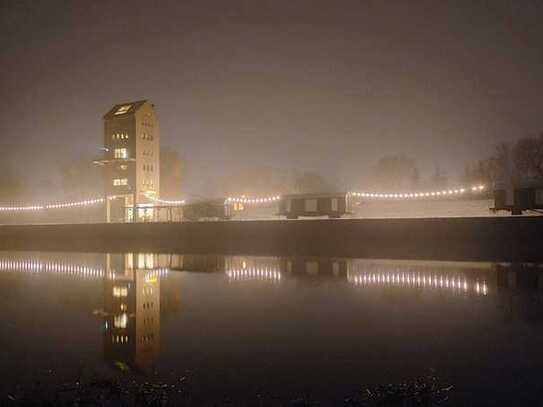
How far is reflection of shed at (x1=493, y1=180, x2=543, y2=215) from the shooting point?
15109 millimetres

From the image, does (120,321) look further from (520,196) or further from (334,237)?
(520,196)

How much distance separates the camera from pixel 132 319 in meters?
4.57

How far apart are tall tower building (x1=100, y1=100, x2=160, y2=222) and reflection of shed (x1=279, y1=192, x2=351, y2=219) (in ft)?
29.1

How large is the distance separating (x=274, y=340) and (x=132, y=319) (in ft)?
5.98

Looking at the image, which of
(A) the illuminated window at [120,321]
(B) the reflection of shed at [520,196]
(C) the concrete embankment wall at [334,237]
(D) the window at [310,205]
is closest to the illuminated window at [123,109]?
(C) the concrete embankment wall at [334,237]

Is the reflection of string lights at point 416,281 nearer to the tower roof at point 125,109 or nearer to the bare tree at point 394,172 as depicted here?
the tower roof at point 125,109

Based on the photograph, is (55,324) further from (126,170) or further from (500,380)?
(126,170)

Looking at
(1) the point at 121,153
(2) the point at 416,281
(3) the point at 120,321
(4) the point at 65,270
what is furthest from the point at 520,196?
(1) the point at 121,153

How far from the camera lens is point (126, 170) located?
24.5 m

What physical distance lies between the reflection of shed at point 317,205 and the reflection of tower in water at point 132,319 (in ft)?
41.7

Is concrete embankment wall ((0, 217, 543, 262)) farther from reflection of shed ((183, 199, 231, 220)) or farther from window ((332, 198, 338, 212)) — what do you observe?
window ((332, 198, 338, 212))

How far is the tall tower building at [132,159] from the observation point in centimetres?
2425

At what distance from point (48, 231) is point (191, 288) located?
1866 centimetres

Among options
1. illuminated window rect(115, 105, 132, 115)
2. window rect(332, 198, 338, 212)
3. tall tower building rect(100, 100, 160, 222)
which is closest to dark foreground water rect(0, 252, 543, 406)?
window rect(332, 198, 338, 212)
